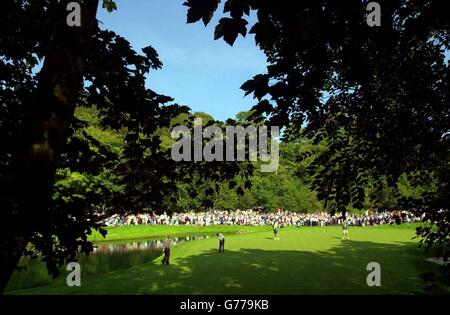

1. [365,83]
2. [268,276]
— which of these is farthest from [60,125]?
[268,276]

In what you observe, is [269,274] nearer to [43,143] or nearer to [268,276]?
[268,276]

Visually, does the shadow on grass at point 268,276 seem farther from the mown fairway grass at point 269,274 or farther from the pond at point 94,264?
the pond at point 94,264

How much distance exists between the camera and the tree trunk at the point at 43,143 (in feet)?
9.93

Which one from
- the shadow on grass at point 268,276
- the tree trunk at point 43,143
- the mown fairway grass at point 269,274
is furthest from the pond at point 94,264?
the tree trunk at point 43,143

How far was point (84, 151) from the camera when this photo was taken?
6.40m

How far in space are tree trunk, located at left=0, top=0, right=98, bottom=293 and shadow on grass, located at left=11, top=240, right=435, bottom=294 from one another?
923 centimetres

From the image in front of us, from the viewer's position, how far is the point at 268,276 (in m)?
14.1

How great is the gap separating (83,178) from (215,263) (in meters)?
27.9

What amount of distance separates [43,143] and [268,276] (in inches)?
494

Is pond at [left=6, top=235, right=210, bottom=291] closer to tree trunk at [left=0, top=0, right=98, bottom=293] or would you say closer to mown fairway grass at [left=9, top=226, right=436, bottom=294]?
mown fairway grass at [left=9, top=226, right=436, bottom=294]

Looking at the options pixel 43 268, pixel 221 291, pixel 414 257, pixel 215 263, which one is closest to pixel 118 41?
pixel 221 291

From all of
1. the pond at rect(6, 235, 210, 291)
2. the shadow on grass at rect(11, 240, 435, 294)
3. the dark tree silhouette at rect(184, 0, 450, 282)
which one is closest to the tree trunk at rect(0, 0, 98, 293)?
the dark tree silhouette at rect(184, 0, 450, 282)

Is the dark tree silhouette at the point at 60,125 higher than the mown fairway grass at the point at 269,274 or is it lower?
higher

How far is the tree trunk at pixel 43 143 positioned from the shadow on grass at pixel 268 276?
923cm
